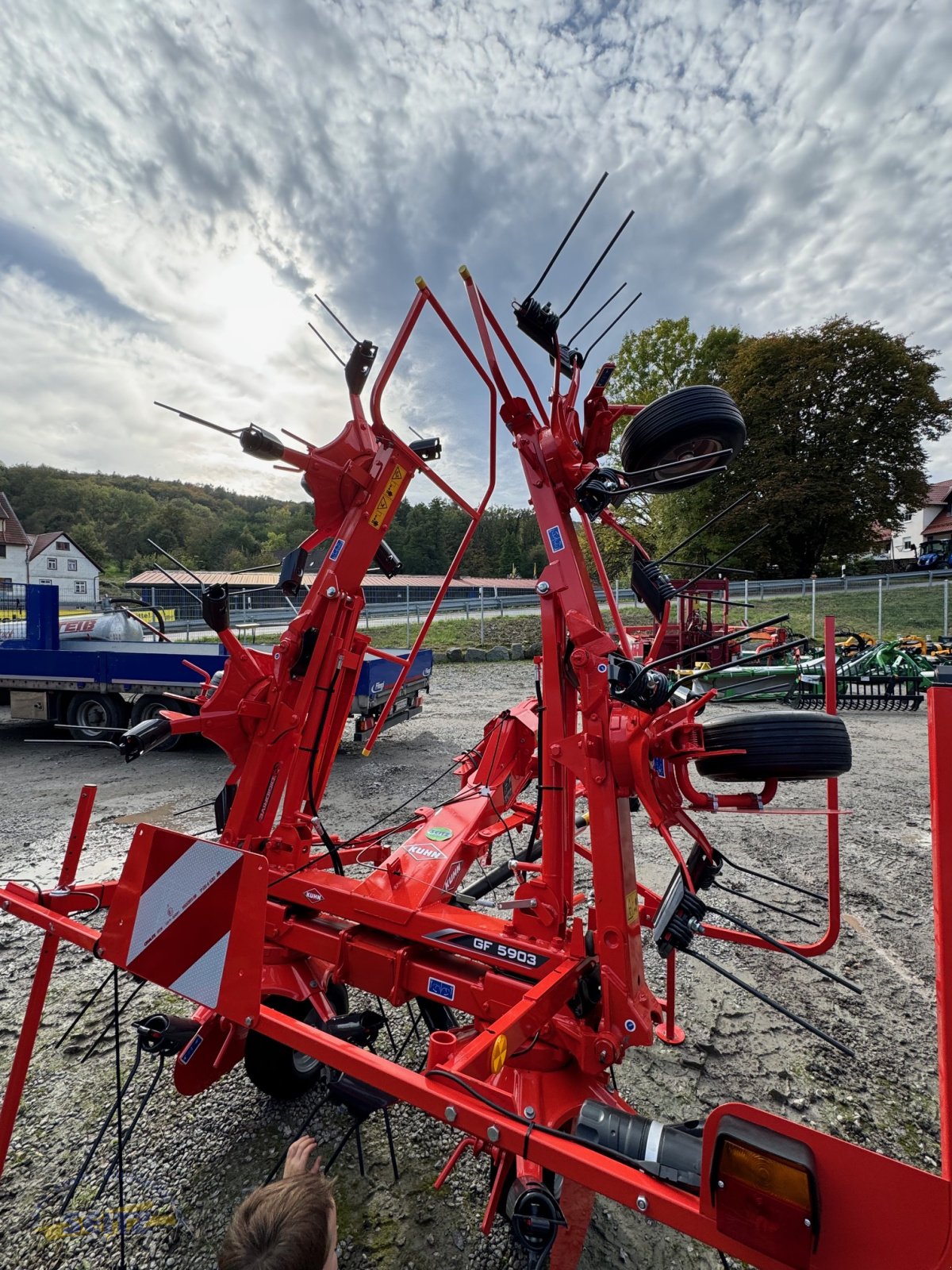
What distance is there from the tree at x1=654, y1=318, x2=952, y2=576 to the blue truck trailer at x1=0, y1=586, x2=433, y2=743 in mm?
21372

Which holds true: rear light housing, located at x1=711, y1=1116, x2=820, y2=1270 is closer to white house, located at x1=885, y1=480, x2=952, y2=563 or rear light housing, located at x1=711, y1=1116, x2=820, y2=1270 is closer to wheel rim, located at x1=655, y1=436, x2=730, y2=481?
wheel rim, located at x1=655, y1=436, x2=730, y2=481

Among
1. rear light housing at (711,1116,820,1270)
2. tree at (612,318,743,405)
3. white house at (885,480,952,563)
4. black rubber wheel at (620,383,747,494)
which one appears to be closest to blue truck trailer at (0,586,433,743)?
black rubber wheel at (620,383,747,494)

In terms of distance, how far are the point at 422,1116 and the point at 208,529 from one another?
87182mm

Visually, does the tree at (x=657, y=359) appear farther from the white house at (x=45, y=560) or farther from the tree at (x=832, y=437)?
the white house at (x=45, y=560)

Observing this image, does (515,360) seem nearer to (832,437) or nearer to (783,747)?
(783,747)

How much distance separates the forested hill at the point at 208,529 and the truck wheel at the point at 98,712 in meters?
45.8

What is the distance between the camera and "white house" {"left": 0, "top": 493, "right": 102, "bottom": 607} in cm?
4778

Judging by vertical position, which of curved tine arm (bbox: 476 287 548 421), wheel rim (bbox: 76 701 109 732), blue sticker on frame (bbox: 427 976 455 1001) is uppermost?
curved tine arm (bbox: 476 287 548 421)

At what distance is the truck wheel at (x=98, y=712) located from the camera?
8.86 metres

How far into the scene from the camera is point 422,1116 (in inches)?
104

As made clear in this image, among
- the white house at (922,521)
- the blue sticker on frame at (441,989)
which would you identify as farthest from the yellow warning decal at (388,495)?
the white house at (922,521)

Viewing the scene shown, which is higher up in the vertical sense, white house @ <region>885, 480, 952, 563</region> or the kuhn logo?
white house @ <region>885, 480, 952, 563</region>

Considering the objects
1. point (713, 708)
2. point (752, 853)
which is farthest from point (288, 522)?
point (752, 853)

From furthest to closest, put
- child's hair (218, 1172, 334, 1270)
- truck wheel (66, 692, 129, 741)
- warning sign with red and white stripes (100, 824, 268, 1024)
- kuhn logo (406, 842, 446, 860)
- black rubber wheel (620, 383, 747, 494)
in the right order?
truck wheel (66, 692, 129, 741) < kuhn logo (406, 842, 446, 860) < black rubber wheel (620, 383, 747, 494) < warning sign with red and white stripes (100, 824, 268, 1024) < child's hair (218, 1172, 334, 1270)
